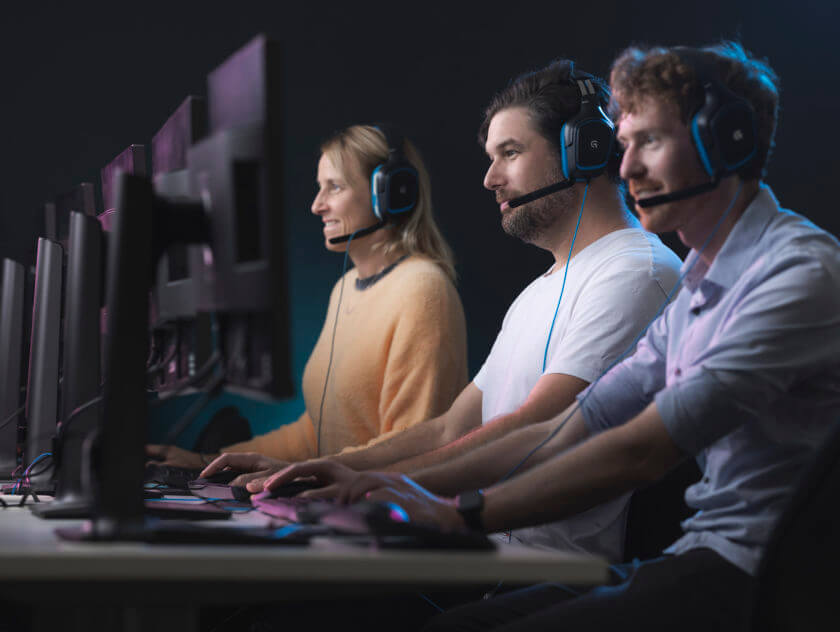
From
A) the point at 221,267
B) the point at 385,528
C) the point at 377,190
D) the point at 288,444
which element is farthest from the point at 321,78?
the point at 385,528

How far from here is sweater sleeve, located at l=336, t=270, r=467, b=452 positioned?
1.93 m

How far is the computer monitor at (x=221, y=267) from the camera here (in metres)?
0.77

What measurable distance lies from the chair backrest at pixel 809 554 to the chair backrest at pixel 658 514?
1.25ft

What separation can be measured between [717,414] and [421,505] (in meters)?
0.34

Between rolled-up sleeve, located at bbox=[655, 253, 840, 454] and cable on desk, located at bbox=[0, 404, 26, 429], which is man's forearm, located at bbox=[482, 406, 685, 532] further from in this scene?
cable on desk, located at bbox=[0, 404, 26, 429]

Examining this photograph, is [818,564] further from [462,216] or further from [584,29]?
[584,29]

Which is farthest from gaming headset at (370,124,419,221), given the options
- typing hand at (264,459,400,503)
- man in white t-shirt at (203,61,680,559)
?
typing hand at (264,459,400,503)

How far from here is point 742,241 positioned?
1.05 metres

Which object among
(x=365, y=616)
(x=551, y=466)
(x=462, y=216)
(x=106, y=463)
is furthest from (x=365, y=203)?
(x=106, y=463)

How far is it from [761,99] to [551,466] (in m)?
0.59

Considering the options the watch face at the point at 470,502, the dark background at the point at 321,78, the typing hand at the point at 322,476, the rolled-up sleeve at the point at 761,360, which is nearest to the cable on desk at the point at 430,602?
the typing hand at the point at 322,476

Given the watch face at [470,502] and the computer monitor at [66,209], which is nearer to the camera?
the watch face at [470,502]

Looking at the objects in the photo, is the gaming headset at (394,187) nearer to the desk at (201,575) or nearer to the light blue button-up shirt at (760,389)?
the light blue button-up shirt at (760,389)

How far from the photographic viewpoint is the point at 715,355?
0.93 metres
